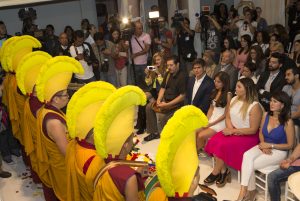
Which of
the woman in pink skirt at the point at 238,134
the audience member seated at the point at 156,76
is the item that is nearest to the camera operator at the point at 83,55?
the audience member seated at the point at 156,76

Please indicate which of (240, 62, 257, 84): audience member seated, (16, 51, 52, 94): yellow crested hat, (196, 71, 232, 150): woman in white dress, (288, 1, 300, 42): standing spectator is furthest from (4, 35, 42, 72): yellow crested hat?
(288, 1, 300, 42): standing spectator

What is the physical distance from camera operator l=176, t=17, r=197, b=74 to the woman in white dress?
9.79 ft

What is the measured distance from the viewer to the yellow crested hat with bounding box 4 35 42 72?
17.0 feet

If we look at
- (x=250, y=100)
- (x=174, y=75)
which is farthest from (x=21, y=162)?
(x=250, y=100)

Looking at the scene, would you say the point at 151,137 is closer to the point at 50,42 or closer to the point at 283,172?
the point at 283,172

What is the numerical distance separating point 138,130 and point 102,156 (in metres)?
3.75

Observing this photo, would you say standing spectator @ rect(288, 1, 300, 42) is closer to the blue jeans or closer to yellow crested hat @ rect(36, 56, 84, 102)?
the blue jeans

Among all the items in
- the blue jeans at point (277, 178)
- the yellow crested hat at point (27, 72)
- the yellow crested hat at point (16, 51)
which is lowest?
the blue jeans at point (277, 178)

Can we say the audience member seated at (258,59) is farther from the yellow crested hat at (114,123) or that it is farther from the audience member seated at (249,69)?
the yellow crested hat at (114,123)

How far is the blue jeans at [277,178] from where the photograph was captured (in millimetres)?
3789

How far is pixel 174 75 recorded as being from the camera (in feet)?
18.0

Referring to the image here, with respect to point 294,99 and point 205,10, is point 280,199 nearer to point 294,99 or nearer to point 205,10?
point 294,99

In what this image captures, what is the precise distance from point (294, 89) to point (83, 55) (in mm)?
3751

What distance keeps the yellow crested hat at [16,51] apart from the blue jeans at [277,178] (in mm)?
3763
